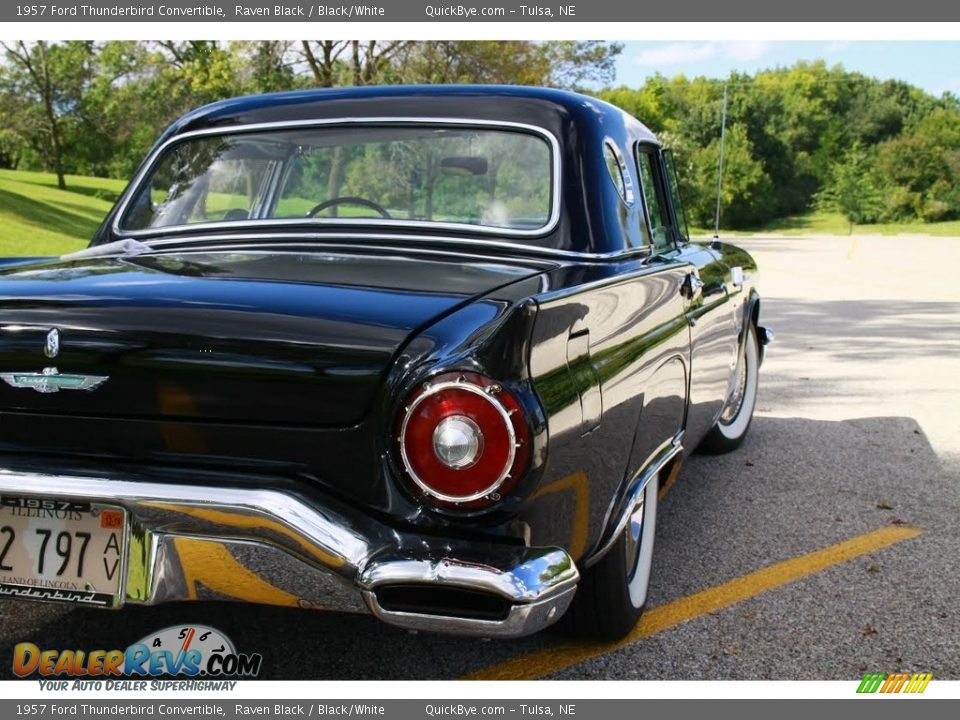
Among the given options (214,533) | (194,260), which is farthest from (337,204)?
(214,533)

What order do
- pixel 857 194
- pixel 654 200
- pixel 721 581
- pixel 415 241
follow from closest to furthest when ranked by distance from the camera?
pixel 415 241 < pixel 721 581 < pixel 654 200 < pixel 857 194

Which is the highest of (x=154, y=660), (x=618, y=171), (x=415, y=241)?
(x=618, y=171)

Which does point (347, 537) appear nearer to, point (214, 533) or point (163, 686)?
point (214, 533)

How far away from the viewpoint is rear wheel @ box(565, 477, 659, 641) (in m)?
2.82

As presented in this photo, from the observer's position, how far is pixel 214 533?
2.19 m

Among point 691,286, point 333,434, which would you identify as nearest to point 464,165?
point 691,286

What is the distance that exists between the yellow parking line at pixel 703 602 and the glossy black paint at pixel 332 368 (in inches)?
22.1

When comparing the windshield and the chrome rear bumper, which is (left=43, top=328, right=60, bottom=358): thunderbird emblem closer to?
the chrome rear bumper

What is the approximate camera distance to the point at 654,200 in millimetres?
4090

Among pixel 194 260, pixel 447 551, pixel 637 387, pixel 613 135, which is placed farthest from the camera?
pixel 613 135

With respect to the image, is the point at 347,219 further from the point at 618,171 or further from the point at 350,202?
the point at 618,171

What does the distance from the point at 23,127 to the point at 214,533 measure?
1727 inches

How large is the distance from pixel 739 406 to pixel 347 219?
9.93ft

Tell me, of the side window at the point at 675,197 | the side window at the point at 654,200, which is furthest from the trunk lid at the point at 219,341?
the side window at the point at 675,197
